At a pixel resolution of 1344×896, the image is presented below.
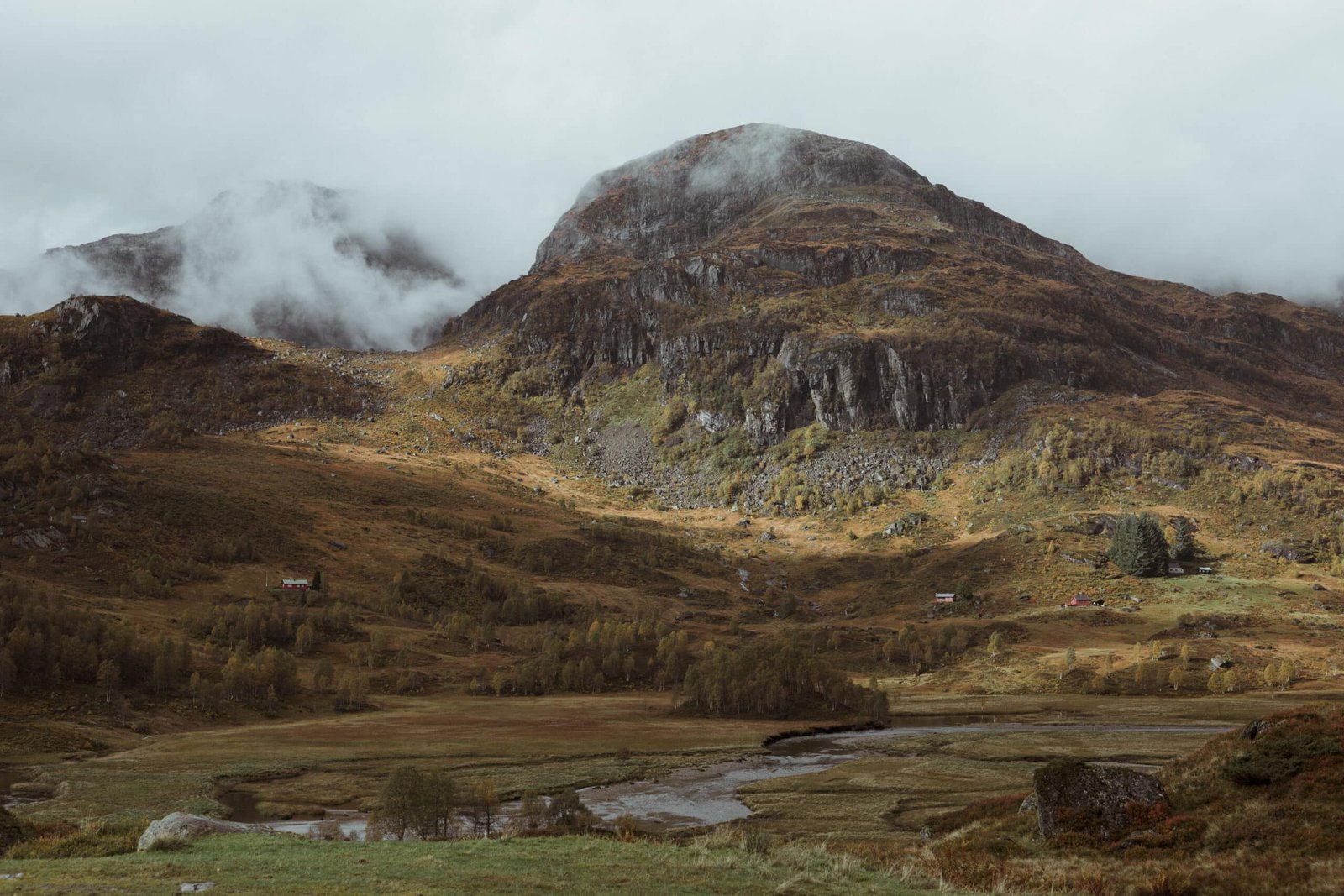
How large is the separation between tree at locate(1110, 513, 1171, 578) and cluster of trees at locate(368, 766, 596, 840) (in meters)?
165

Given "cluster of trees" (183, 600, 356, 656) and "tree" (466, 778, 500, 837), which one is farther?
"cluster of trees" (183, 600, 356, 656)

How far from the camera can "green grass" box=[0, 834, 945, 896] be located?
25438 mm

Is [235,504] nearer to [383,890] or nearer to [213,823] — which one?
[213,823]

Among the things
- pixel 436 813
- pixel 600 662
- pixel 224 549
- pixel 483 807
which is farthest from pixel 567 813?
pixel 224 549

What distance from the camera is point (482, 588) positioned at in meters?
188

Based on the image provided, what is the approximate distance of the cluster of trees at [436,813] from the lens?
4825 cm

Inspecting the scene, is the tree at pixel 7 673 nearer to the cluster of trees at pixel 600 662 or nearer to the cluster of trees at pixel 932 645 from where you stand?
the cluster of trees at pixel 600 662

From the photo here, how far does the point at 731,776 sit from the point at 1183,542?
6032 inches

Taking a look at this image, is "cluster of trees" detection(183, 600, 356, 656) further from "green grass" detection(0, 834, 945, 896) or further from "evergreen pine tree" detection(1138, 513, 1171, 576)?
"evergreen pine tree" detection(1138, 513, 1171, 576)

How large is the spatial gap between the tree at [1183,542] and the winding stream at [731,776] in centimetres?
9932

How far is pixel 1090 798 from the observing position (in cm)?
3969

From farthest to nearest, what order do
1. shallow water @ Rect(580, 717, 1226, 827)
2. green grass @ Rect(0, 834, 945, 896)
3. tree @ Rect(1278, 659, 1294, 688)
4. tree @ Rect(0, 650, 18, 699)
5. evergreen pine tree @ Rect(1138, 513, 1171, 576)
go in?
evergreen pine tree @ Rect(1138, 513, 1171, 576) < tree @ Rect(1278, 659, 1294, 688) < tree @ Rect(0, 650, 18, 699) < shallow water @ Rect(580, 717, 1226, 827) < green grass @ Rect(0, 834, 945, 896)

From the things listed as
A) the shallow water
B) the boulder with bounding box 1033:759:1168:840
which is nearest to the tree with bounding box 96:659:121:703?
the shallow water

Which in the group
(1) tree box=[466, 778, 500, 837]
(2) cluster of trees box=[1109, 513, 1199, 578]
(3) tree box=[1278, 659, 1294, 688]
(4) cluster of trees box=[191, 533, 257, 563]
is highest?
(4) cluster of trees box=[191, 533, 257, 563]
